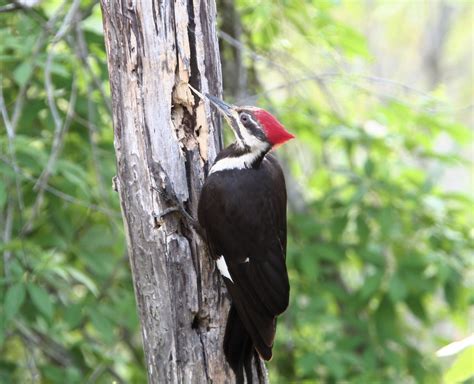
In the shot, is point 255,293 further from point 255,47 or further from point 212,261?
Answer: point 255,47

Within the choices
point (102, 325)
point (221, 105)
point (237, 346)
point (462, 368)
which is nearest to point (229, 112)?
point (221, 105)

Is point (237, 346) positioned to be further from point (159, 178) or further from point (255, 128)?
point (255, 128)

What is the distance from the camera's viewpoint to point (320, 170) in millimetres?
5062

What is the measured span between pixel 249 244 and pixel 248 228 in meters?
0.06

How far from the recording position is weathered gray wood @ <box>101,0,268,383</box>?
2627 millimetres

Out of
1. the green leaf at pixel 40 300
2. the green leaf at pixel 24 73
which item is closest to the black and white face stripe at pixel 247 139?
the green leaf at pixel 24 73

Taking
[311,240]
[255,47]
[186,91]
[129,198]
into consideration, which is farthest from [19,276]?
[255,47]

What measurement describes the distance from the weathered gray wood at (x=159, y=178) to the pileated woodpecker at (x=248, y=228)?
8cm

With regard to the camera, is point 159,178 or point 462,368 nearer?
point 462,368

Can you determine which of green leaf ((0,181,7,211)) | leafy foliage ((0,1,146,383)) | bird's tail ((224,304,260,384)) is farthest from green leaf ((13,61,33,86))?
bird's tail ((224,304,260,384))

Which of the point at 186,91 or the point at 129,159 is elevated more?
the point at 186,91

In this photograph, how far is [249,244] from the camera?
2.90 m

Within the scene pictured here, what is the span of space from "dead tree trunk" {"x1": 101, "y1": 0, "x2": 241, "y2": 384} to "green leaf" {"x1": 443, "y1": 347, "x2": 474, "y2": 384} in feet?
4.55

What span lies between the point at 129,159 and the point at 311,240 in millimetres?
2199
